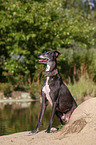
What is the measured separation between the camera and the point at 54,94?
5.68m

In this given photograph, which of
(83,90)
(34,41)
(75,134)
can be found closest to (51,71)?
(75,134)

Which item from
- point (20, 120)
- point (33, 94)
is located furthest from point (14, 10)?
point (20, 120)

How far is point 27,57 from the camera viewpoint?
66.8ft

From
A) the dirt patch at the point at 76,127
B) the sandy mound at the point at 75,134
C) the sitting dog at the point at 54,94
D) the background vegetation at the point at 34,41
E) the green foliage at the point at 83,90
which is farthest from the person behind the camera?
the background vegetation at the point at 34,41

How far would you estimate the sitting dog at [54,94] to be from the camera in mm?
5696

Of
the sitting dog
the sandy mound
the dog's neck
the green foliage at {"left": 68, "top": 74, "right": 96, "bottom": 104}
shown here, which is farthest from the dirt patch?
the green foliage at {"left": 68, "top": 74, "right": 96, "bottom": 104}

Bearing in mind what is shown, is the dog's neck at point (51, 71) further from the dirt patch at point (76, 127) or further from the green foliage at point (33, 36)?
the green foliage at point (33, 36)

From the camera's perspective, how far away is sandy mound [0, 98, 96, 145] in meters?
4.81

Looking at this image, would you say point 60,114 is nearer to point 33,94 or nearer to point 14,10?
point 33,94

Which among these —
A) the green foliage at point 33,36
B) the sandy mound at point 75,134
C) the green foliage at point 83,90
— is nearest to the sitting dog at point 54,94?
the sandy mound at point 75,134

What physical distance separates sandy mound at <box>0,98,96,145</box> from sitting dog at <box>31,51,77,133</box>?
0.32 meters

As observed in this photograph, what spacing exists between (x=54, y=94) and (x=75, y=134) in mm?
1068

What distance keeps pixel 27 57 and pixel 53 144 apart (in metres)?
16.0

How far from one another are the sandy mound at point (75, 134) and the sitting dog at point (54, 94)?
32 cm
